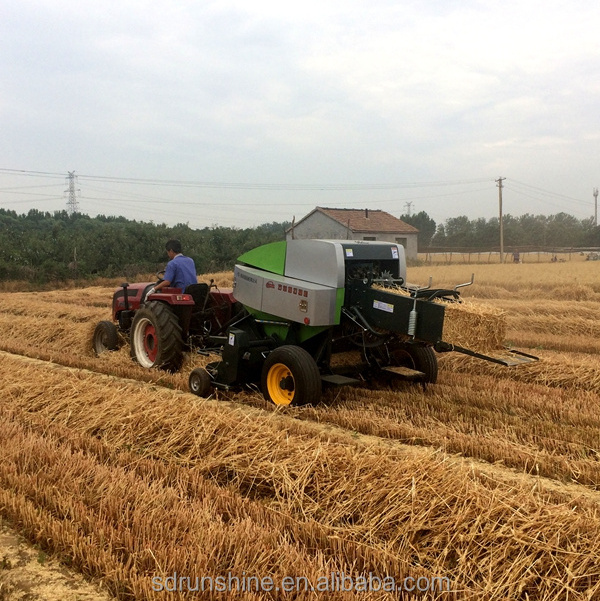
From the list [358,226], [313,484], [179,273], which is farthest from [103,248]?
[313,484]

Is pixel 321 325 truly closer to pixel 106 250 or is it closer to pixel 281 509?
pixel 281 509

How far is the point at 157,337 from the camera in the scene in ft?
23.8

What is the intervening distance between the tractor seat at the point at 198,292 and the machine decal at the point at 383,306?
107 inches

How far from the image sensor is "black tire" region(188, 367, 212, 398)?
244 inches

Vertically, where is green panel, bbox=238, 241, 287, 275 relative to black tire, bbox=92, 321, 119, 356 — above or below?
above

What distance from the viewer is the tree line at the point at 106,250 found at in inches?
1021

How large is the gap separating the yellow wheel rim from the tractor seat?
210 centimetres

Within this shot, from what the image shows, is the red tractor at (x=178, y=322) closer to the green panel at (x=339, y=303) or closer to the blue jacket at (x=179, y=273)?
the blue jacket at (x=179, y=273)

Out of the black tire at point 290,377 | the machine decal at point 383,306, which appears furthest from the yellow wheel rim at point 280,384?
the machine decal at point 383,306

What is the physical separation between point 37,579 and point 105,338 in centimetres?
613

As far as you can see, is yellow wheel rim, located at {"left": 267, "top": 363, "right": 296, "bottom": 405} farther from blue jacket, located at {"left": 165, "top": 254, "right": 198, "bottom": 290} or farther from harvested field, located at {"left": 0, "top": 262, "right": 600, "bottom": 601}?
blue jacket, located at {"left": 165, "top": 254, "right": 198, "bottom": 290}

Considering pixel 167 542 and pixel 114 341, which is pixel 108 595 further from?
pixel 114 341

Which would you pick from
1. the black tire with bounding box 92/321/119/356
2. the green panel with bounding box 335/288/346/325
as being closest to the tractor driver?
the black tire with bounding box 92/321/119/356

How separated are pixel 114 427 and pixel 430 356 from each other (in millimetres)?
3490
